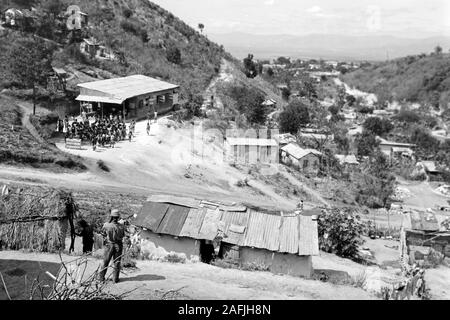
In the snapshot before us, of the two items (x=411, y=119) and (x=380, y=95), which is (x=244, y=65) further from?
(x=380, y=95)

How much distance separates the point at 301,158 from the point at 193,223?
23341mm

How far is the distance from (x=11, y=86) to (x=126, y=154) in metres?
10.0

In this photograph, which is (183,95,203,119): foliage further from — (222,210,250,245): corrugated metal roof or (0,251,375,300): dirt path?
(0,251,375,300): dirt path

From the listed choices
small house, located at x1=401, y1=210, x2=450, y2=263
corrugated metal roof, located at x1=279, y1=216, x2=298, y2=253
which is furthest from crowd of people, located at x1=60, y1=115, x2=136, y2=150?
small house, located at x1=401, y1=210, x2=450, y2=263

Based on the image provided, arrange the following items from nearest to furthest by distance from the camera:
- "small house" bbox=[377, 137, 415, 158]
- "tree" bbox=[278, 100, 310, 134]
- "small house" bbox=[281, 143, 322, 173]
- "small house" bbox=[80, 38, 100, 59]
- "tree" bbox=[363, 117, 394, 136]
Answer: "small house" bbox=[281, 143, 322, 173] < "small house" bbox=[80, 38, 100, 59] < "tree" bbox=[278, 100, 310, 134] < "small house" bbox=[377, 137, 415, 158] < "tree" bbox=[363, 117, 394, 136]

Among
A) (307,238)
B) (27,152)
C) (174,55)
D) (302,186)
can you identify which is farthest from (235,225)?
(174,55)

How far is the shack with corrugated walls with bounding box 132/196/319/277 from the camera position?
1123 centimetres

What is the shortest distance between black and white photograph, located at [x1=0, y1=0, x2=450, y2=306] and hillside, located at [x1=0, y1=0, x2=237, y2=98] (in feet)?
0.68

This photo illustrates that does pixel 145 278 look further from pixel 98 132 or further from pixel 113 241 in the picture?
pixel 98 132

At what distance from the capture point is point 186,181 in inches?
896

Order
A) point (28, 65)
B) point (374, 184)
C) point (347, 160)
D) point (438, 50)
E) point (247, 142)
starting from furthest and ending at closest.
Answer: point (438, 50) → point (347, 160) → point (374, 184) → point (247, 142) → point (28, 65)

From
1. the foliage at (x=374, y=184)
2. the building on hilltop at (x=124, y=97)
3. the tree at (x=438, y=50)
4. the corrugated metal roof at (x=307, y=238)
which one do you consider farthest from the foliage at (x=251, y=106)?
the tree at (x=438, y=50)

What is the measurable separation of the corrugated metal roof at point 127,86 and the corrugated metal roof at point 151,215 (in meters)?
16.8
